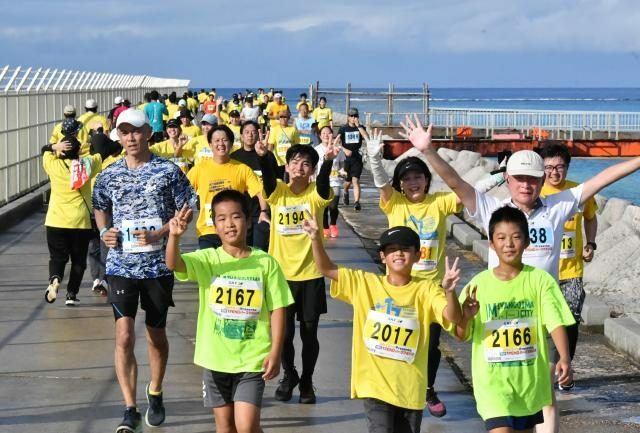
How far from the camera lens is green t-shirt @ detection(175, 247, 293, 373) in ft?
20.5

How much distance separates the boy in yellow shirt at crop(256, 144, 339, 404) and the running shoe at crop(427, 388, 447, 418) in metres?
0.77

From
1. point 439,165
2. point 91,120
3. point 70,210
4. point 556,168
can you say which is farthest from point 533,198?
point 91,120

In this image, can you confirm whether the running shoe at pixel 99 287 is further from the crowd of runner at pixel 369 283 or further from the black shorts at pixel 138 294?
the black shorts at pixel 138 294

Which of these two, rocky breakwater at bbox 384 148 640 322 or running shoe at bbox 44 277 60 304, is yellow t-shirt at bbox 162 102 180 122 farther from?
running shoe at bbox 44 277 60 304

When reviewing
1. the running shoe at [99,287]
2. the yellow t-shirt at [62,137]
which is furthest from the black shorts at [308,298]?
the yellow t-shirt at [62,137]

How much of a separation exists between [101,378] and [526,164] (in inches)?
146

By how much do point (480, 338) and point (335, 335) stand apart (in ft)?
16.2

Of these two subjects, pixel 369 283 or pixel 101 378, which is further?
pixel 101 378

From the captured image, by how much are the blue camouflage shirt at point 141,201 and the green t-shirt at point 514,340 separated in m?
2.22

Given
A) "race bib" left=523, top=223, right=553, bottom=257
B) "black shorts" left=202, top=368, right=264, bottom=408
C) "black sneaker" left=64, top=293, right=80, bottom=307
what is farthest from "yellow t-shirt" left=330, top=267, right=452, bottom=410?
"black sneaker" left=64, top=293, right=80, bottom=307

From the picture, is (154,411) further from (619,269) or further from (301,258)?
(619,269)

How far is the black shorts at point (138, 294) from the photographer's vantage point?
752cm

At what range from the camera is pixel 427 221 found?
839cm

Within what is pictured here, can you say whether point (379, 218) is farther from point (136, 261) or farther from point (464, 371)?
point (136, 261)
